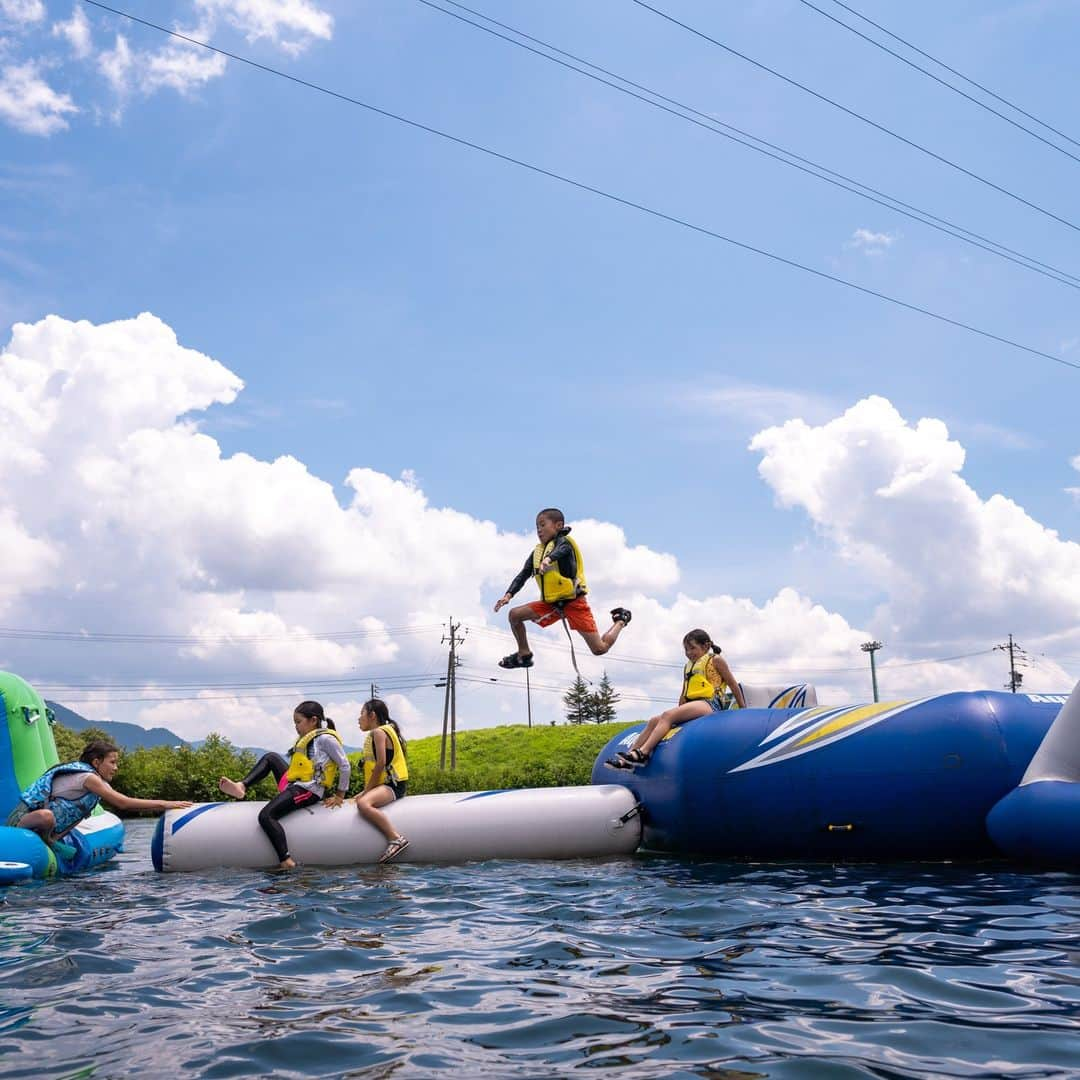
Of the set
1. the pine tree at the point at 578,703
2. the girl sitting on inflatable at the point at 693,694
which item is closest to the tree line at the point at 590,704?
the pine tree at the point at 578,703

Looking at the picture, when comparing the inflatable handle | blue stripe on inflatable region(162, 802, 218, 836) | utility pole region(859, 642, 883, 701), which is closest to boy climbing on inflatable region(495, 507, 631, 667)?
blue stripe on inflatable region(162, 802, 218, 836)

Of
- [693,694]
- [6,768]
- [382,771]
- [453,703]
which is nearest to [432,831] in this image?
[382,771]

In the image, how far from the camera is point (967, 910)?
676 centimetres

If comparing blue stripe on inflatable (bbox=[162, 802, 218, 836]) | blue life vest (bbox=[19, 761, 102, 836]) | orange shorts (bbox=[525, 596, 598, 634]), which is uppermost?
orange shorts (bbox=[525, 596, 598, 634])

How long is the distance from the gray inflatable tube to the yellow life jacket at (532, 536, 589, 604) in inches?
88.2

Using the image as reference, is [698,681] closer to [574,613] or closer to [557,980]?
[574,613]

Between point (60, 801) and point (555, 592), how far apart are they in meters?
4.93

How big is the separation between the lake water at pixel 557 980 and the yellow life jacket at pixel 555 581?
103 inches

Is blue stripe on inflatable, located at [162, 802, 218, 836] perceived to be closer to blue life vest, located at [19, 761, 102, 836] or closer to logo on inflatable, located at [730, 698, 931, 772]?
blue life vest, located at [19, 761, 102, 836]

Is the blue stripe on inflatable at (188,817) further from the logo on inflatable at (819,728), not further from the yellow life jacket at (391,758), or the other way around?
the logo on inflatable at (819,728)

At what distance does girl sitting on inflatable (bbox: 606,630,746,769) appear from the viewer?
1090 cm

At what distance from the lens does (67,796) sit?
9969 millimetres

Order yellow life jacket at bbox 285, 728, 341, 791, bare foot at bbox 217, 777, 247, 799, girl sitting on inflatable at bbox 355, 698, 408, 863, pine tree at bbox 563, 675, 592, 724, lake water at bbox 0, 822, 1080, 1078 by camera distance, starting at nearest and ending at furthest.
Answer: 1. lake water at bbox 0, 822, 1080, 1078
2. bare foot at bbox 217, 777, 247, 799
3. girl sitting on inflatable at bbox 355, 698, 408, 863
4. yellow life jacket at bbox 285, 728, 341, 791
5. pine tree at bbox 563, 675, 592, 724

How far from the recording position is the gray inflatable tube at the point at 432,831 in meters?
10.2
